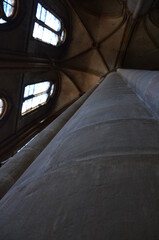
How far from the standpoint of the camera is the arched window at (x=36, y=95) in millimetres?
9094

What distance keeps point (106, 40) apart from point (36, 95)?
541 centimetres

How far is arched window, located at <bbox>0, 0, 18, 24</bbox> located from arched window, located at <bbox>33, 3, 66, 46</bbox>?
1043mm

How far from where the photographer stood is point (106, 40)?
1190 centimetres

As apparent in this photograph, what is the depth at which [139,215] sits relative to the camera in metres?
0.61

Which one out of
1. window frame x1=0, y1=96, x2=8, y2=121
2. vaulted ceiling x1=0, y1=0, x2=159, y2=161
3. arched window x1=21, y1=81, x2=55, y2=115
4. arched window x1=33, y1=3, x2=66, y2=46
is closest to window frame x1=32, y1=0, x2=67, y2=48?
arched window x1=33, y1=3, x2=66, y2=46

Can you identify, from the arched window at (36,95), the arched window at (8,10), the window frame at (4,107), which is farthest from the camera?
the arched window at (36,95)

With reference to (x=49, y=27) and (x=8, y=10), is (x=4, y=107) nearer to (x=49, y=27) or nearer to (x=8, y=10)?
(x=8, y=10)

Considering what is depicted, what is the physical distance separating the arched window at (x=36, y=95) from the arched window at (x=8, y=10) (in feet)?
9.33

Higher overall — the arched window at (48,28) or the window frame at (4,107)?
the arched window at (48,28)

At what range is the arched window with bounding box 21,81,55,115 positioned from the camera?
909cm

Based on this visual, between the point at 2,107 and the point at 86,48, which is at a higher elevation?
the point at 86,48

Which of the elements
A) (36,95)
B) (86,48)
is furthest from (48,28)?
(86,48)

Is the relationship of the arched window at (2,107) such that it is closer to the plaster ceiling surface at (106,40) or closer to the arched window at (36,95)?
the arched window at (36,95)

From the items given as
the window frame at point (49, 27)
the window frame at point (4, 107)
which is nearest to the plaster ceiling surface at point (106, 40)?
the window frame at point (49, 27)
